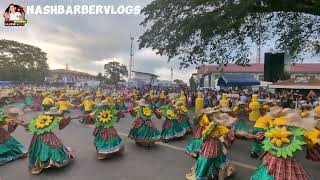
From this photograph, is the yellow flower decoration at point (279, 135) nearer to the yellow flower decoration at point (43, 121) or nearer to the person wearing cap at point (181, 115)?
the yellow flower decoration at point (43, 121)

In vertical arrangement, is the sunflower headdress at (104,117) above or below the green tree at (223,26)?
below

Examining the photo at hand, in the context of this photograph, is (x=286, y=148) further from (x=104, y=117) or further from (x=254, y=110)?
(x=254, y=110)

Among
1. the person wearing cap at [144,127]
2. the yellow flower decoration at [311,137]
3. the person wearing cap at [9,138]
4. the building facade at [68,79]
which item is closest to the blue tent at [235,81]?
the person wearing cap at [144,127]

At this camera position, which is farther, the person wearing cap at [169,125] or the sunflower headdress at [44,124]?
the person wearing cap at [169,125]

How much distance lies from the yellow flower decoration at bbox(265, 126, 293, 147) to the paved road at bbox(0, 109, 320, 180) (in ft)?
9.08

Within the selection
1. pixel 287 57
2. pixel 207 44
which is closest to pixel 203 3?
pixel 207 44

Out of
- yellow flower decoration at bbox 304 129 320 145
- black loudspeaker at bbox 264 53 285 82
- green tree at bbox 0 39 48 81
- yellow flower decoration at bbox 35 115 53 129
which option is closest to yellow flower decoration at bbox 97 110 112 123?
yellow flower decoration at bbox 35 115 53 129

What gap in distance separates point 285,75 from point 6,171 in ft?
37.5

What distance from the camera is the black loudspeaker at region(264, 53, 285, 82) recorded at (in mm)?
15891

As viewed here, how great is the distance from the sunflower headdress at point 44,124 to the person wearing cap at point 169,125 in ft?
14.3

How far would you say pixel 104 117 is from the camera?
1038cm

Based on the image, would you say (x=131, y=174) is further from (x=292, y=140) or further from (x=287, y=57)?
(x=287, y=57)

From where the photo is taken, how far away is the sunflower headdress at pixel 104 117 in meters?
10.4

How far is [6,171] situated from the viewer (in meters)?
9.51
